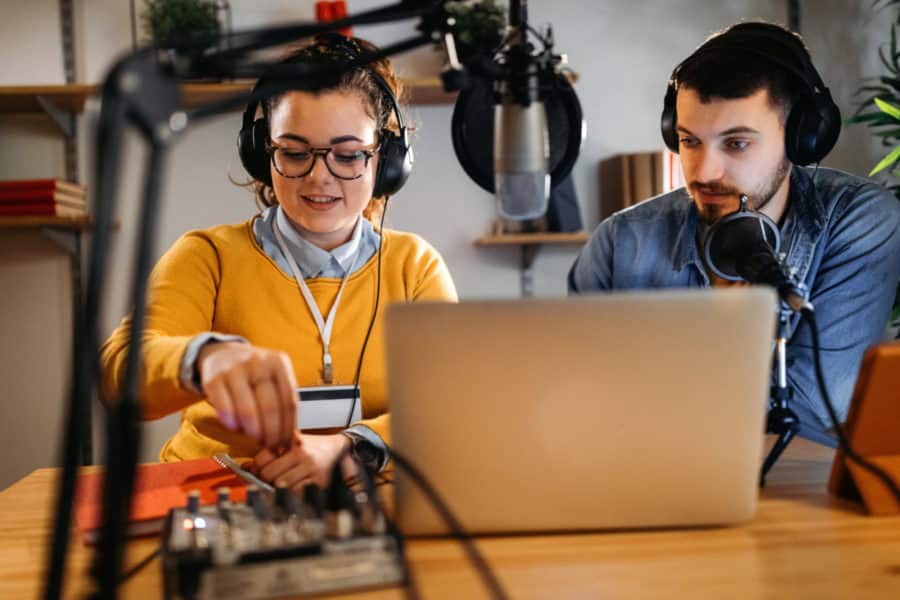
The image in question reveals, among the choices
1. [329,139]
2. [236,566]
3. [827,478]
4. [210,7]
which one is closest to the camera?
[236,566]

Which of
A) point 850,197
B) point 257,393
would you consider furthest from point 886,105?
point 257,393

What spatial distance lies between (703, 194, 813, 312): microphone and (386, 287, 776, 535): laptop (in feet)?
0.65

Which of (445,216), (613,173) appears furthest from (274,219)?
(613,173)

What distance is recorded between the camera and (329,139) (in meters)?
1.48

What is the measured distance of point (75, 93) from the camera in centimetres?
263

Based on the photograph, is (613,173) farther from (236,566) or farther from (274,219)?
(236,566)

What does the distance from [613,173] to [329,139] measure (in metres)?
1.63

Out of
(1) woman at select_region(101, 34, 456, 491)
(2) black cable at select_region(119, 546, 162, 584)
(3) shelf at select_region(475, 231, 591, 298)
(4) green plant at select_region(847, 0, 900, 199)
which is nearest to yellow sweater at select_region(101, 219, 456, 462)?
(1) woman at select_region(101, 34, 456, 491)

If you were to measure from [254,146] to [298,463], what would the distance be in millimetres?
734

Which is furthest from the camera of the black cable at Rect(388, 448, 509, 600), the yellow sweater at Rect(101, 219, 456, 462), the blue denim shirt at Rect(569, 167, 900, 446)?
the blue denim shirt at Rect(569, 167, 900, 446)

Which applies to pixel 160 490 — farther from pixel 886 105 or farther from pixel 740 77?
pixel 886 105

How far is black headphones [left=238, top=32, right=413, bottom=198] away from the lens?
1481 millimetres

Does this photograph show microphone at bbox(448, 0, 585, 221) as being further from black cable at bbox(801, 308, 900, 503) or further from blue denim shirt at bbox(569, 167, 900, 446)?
blue denim shirt at bbox(569, 167, 900, 446)

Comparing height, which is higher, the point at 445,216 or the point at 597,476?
the point at 445,216
